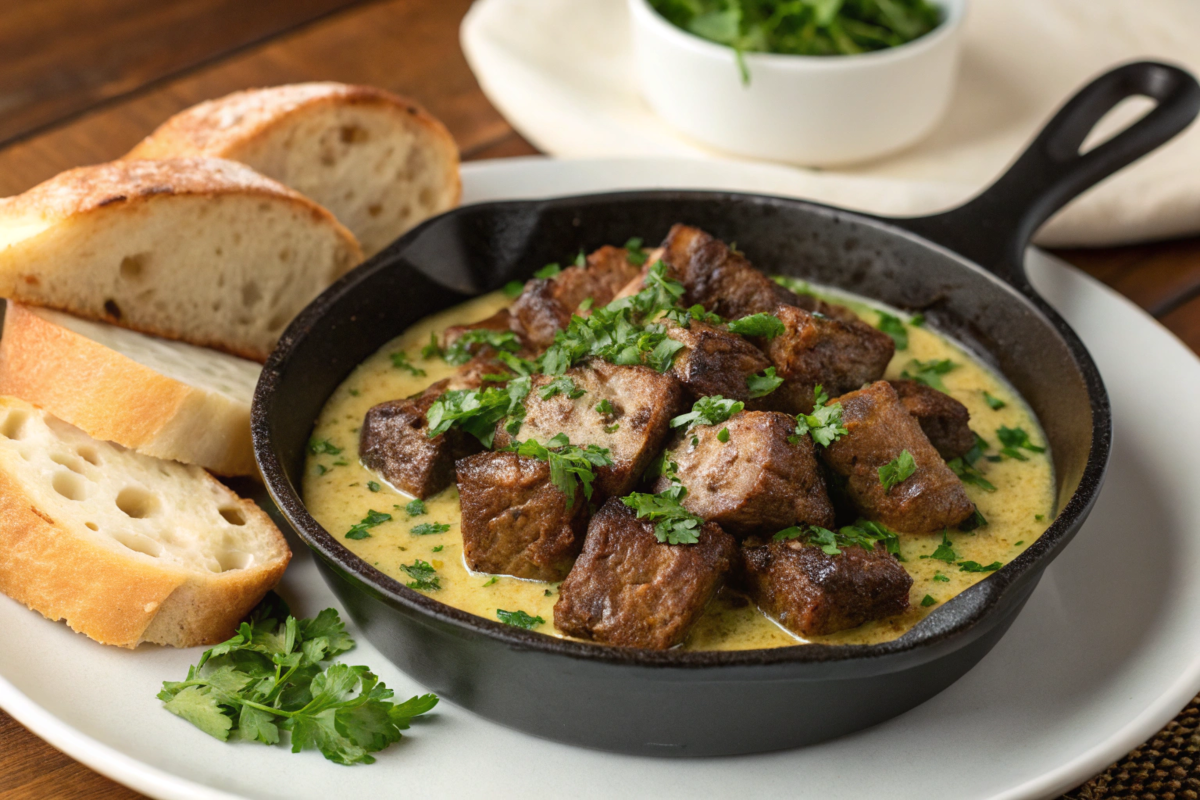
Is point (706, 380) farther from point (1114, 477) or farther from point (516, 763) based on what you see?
point (1114, 477)

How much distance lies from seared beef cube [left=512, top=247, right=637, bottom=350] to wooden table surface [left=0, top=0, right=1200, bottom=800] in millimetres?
1820

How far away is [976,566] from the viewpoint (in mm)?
3141

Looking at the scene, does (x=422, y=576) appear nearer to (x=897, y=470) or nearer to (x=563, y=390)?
(x=563, y=390)

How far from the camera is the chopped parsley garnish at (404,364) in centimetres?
396

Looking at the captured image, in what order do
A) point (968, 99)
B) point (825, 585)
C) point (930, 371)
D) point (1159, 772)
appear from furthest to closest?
point (968, 99) < point (930, 371) < point (1159, 772) < point (825, 585)

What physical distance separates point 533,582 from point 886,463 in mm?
965

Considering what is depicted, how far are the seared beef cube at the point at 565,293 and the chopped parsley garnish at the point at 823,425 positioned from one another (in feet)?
2.89

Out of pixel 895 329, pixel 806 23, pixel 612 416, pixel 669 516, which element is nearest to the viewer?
pixel 669 516

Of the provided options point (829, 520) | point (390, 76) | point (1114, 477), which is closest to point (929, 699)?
point (829, 520)

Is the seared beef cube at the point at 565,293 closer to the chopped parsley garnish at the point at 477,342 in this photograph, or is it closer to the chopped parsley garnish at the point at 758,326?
the chopped parsley garnish at the point at 477,342

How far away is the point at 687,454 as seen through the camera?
10.2 feet

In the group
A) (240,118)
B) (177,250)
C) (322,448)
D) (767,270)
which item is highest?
(240,118)

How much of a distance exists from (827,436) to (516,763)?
111 centimetres

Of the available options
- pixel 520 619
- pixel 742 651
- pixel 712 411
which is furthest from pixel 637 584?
pixel 712 411
